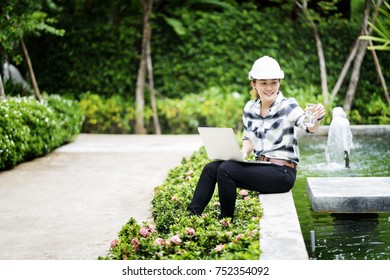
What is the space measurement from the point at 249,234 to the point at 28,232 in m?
1.99

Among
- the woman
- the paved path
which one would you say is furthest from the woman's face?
the paved path

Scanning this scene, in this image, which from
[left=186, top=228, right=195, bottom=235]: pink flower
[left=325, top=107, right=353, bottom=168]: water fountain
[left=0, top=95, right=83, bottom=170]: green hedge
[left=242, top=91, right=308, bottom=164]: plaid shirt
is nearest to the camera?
[left=186, top=228, right=195, bottom=235]: pink flower

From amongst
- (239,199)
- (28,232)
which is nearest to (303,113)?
(239,199)

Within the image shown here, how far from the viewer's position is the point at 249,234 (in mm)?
4309

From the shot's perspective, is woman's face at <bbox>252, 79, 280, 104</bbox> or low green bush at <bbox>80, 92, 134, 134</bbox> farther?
low green bush at <bbox>80, 92, 134, 134</bbox>

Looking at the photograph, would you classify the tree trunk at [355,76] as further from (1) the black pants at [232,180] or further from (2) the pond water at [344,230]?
(1) the black pants at [232,180]

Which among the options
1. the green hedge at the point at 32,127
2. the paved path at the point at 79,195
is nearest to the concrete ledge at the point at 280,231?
the paved path at the point at 79,195

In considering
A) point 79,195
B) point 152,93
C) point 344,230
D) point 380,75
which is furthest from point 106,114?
point 344,230

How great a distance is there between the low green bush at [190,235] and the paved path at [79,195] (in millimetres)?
333

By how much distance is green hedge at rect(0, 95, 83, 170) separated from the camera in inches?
333

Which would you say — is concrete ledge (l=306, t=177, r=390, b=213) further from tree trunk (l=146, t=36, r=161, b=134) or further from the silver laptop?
tree trunk (l=146, t=36, r=161, b=134)

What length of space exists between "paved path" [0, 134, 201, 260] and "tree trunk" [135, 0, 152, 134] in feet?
6.68

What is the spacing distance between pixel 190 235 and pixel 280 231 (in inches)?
24.6

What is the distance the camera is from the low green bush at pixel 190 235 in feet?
13.8
